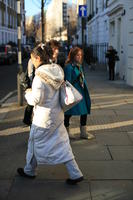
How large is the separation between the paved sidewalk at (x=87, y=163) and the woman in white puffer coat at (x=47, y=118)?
1.05ft

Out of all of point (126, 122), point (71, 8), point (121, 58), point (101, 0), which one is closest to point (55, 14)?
point (71, 8)

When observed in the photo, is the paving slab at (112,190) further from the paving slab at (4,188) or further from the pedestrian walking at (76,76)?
the pedestrian walking at (76,76)

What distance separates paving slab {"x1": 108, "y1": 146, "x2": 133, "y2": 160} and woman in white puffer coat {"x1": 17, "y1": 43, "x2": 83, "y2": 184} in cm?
124

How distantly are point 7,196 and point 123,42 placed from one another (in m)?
14.1

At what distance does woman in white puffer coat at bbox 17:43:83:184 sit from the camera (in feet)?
14.5

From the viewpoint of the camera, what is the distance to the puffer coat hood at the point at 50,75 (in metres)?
4.40

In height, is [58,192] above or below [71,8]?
below

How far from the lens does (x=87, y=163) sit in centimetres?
547

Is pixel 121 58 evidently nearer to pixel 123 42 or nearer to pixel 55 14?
pixel 123 42

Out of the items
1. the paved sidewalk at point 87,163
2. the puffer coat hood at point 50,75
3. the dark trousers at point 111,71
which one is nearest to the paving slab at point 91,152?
the paved sidewalk at point 87,163

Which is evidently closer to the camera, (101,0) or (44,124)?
(44,124)

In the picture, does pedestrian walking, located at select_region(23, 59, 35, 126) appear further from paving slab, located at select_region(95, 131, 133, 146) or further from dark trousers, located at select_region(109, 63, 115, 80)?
dark trousers, located at select_region(109, 63, 115, 80)

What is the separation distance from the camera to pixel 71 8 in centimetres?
11219

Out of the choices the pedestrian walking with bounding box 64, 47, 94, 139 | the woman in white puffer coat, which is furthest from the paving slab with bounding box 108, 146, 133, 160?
the woman in white puffer coat
